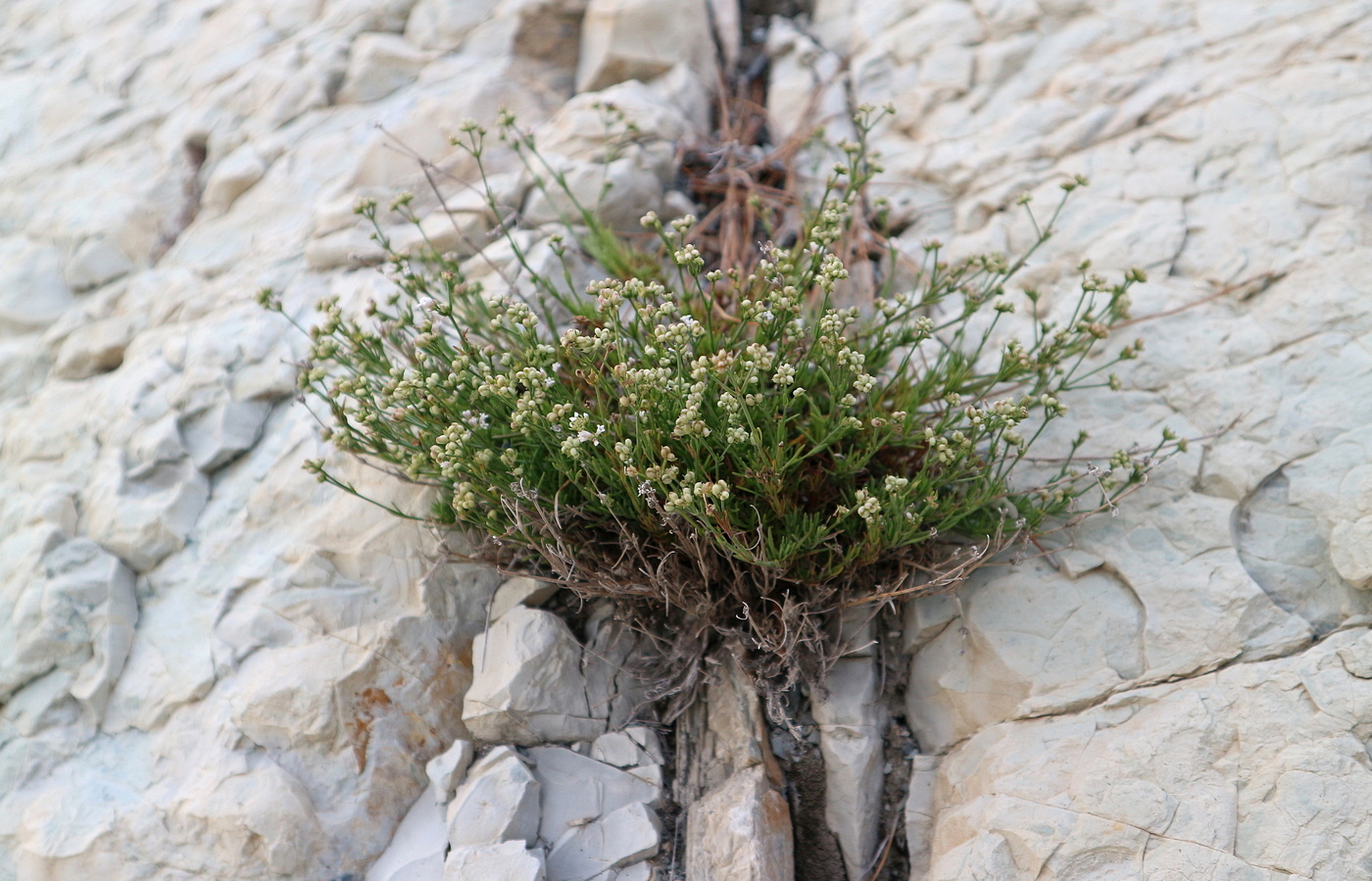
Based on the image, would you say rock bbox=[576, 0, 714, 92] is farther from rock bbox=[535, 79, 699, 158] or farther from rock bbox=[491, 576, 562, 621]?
rock bbox=[491, 576, 562, 621]

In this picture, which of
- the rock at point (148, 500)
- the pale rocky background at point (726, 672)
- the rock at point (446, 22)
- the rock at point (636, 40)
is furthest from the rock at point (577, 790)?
the rock at point (446, 22)

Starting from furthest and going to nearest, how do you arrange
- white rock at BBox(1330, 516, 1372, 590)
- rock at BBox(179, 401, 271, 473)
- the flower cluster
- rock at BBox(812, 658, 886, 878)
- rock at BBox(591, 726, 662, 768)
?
rock at BBox(179, 401, 271, 473) → rock at BBox(591, 726, 662, 768) → rock at BBox(812, 658, 886, 878) → white rock at BBox(1330, 516, 1372, 590) → the flower cluster

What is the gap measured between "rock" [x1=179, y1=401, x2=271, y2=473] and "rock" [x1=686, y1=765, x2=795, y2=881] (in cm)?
222

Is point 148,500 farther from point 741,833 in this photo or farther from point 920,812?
point 920,812

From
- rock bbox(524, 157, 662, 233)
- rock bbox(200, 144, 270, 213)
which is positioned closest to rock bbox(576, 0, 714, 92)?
rock bbox(524, 157, 662, 233)

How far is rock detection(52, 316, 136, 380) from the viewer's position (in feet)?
14.1

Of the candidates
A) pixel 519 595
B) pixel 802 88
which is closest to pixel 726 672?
pixel 519 595

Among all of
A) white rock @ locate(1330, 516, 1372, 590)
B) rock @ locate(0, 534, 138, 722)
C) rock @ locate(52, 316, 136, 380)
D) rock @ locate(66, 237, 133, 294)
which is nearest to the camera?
white rock @ locate(1330, 516, 1372, 590)

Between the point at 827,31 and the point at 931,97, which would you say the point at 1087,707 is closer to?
the point at 931,97

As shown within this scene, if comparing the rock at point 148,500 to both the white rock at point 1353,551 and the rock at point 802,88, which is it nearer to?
the rock at point 802,88

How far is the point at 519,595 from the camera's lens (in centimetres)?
317

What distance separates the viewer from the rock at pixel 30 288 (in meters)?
4.56

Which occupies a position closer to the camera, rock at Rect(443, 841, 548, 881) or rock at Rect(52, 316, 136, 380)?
rock at Rect(443, 841, 548, 881)

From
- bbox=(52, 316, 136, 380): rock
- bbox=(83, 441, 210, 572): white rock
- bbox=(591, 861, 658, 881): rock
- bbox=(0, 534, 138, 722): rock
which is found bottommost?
bbox=(591, 861, 658, 881): rock
